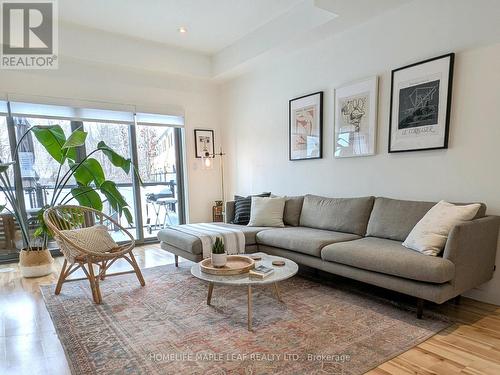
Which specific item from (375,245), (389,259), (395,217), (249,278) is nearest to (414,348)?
(389,259)

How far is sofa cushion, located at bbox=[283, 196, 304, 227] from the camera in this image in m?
3.70

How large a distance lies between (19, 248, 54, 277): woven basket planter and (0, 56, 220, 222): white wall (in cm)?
199

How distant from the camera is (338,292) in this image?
106 inches

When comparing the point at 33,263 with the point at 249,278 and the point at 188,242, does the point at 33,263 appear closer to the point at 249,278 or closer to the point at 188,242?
the point at 188,242

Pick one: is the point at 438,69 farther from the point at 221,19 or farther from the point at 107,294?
the point at 107,294

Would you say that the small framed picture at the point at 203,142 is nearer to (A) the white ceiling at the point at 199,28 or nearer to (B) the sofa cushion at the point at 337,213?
(A) the white ceiling at the point at 199,28

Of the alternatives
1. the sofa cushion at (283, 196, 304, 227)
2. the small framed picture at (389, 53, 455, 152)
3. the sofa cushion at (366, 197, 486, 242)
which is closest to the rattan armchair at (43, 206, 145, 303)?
the sofa cushion at (283, 196, 304, 227)

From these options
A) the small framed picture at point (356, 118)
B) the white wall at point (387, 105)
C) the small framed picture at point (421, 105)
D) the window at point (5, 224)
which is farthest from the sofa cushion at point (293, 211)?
the window at point (5, 224)

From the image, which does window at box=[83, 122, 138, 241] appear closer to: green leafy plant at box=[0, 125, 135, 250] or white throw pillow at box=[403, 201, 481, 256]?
green leafy plant at box=[0, 125, 135, 250]

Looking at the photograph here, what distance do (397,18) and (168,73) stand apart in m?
3.24

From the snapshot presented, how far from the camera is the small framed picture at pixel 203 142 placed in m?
5.18

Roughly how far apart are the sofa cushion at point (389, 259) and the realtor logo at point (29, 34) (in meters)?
3.88

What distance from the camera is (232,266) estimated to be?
2.27 meters

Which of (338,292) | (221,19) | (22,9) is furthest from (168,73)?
(338,292)
